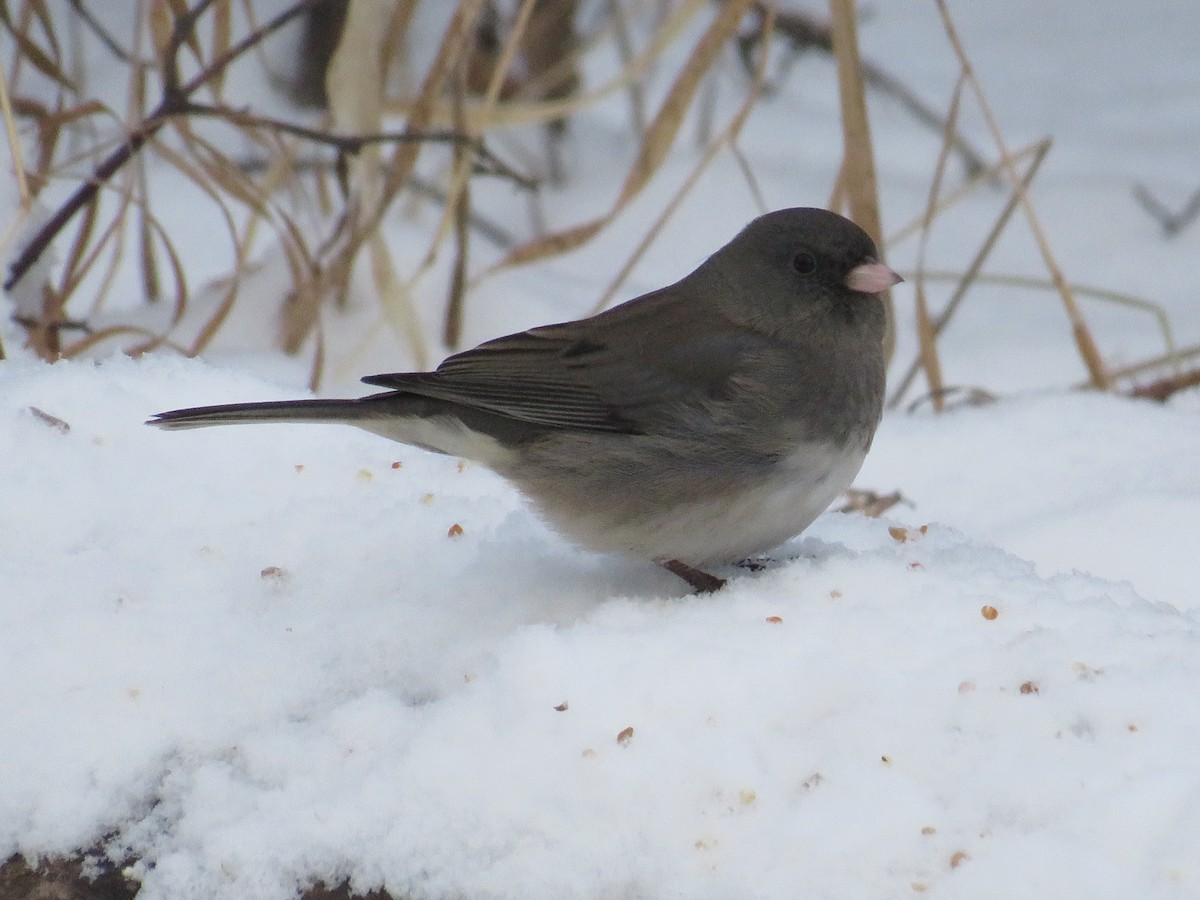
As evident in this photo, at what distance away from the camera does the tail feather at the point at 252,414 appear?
236 centimetres

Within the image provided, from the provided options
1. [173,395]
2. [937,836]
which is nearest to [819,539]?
[937,836]

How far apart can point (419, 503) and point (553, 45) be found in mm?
3868

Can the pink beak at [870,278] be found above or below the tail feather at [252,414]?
above

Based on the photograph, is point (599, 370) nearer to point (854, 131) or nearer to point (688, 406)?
point (688, 406)

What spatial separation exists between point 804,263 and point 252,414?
1023mm

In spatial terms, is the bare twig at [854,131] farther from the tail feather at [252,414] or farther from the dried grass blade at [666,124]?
the tail feather at [252,414]

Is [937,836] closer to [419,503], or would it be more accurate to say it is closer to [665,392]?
[665,392]

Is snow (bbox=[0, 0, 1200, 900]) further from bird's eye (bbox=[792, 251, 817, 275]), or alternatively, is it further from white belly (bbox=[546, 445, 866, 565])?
bird's eye (bbox=[792, 251, 817, 275])

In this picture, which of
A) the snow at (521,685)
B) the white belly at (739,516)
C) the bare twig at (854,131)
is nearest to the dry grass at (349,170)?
the bare twig at (854,131)

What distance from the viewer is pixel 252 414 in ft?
7.73

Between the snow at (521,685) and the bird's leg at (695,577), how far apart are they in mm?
45

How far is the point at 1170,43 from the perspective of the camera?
711 centimetres

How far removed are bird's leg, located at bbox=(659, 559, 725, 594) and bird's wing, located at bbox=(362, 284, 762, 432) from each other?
0.24m

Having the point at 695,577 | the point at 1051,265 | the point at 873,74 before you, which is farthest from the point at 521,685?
the point at 873,74
